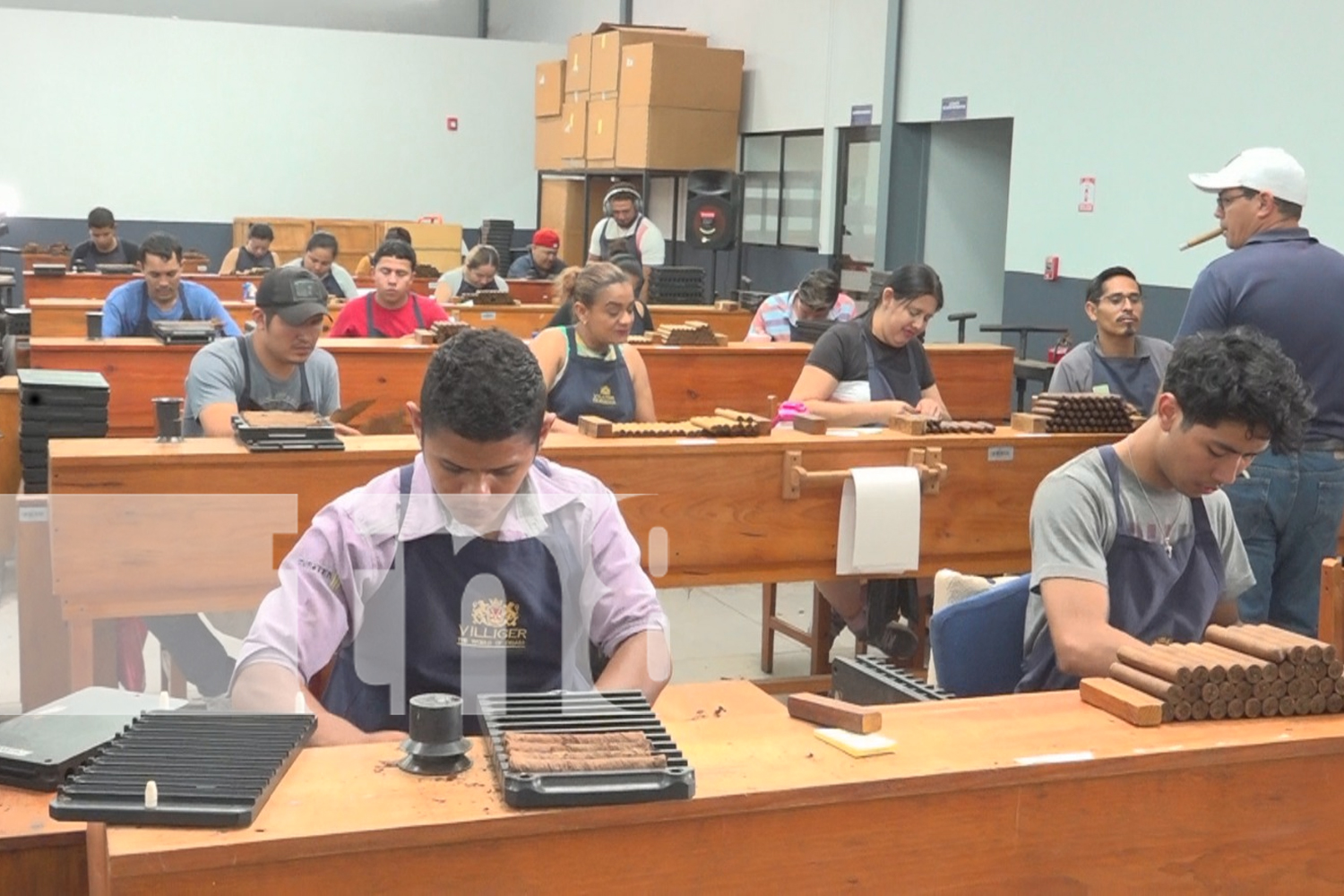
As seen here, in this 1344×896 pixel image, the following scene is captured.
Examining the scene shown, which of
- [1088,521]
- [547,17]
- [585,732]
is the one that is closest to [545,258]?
[547,17]

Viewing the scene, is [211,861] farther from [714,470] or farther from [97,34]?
[97,34]

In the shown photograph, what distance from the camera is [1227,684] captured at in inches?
67.4

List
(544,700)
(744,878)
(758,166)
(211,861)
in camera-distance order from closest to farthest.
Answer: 1. (211,861)
2. (744,878)
3. (544,700)
4. (758,166)

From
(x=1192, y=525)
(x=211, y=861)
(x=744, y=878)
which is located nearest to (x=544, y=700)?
(x=744, y=878)

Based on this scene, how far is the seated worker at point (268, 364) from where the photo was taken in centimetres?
395

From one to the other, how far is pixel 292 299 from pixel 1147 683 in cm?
281

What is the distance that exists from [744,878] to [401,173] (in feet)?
46.9

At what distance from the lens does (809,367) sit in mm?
4609

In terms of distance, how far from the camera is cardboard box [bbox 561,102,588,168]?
12.8 metres

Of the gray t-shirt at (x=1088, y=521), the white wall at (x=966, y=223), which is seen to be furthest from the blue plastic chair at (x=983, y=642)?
the white wall at (x=966, y=223)

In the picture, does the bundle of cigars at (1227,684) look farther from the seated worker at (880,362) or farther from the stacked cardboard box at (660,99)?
the stacked cardboard box at (660,99)

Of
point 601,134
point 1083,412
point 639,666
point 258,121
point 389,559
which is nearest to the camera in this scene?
point 389,559

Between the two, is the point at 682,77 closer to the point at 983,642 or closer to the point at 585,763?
the point at 983,642

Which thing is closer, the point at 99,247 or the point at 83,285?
the point at 83,285
